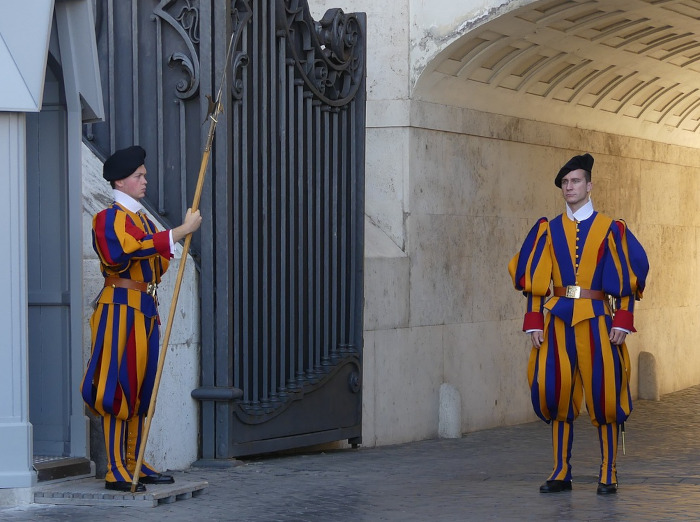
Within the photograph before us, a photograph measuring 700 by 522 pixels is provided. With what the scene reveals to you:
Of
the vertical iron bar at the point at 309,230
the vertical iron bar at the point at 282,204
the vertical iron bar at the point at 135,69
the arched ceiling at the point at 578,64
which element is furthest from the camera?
the arched ceiling at the point at 578,64

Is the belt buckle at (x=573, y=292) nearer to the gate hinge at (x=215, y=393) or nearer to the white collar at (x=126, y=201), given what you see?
the gate hinge at (x=215, y=393)

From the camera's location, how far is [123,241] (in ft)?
22.5

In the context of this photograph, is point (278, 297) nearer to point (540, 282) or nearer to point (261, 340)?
point (261, 340)

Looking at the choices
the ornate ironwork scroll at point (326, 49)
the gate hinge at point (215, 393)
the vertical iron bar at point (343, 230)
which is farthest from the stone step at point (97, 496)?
the ornate ironwork scroll at point (326, 49)

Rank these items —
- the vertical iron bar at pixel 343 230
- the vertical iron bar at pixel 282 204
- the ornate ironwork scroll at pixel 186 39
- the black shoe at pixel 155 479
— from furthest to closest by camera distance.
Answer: the vertical iron bar at pixel 343 230, the vertical iron bar at pixel 282 204, the ornate ironwork scroll at pixel 186 39, the black shoe at pixel 155 479

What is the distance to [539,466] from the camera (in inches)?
357

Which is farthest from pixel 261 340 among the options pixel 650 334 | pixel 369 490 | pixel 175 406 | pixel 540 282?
pixel 650 334

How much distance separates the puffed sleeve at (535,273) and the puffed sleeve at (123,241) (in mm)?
1922

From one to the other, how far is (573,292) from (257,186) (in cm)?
221

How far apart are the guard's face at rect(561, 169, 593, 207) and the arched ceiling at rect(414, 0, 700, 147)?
2994 millimetres

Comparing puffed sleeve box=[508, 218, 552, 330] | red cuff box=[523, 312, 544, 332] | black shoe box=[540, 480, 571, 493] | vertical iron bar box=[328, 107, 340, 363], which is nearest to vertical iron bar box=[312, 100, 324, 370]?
vertical iron bar box=[328, 107, 340, 363]

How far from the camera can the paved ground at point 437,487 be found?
6.84m

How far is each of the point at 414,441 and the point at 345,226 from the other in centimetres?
188

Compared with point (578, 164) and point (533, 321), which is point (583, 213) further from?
point (533, 321)
